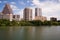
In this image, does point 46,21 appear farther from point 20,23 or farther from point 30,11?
point 30,11

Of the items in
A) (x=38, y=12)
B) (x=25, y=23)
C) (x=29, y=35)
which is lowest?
(x=29, y=35)

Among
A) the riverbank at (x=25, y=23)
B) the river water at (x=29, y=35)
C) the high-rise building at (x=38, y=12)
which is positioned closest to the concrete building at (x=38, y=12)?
the high-rise building at (x=38, y=12)

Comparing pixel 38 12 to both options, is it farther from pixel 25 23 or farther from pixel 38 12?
pixel 25 23

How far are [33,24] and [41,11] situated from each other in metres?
8.51

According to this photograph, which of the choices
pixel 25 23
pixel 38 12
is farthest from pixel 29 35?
pixel 38 12

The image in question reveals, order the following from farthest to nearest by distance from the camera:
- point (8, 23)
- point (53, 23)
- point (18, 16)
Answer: point (18, 16), point (53, 23), point (8, 23)

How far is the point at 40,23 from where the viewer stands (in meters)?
26.7

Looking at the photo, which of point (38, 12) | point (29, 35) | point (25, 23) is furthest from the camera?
point (38, 12)

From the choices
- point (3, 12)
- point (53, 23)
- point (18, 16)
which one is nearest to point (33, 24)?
point (53, 23)

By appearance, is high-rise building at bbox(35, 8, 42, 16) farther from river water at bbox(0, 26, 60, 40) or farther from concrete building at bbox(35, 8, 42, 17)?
river water at bbox(0, 26, 60, 40)

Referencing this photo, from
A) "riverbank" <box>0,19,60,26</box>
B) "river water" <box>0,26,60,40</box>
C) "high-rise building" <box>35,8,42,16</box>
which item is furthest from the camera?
"high-rise building" <box>35,8,42,16</box>

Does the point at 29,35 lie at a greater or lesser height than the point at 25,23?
lesser

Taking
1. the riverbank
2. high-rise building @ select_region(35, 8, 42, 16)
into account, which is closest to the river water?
Answer: the riverbank

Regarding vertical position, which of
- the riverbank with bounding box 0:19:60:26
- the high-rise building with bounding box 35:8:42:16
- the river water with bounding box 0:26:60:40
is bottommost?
the river water with bounding box 0:26:60:40
